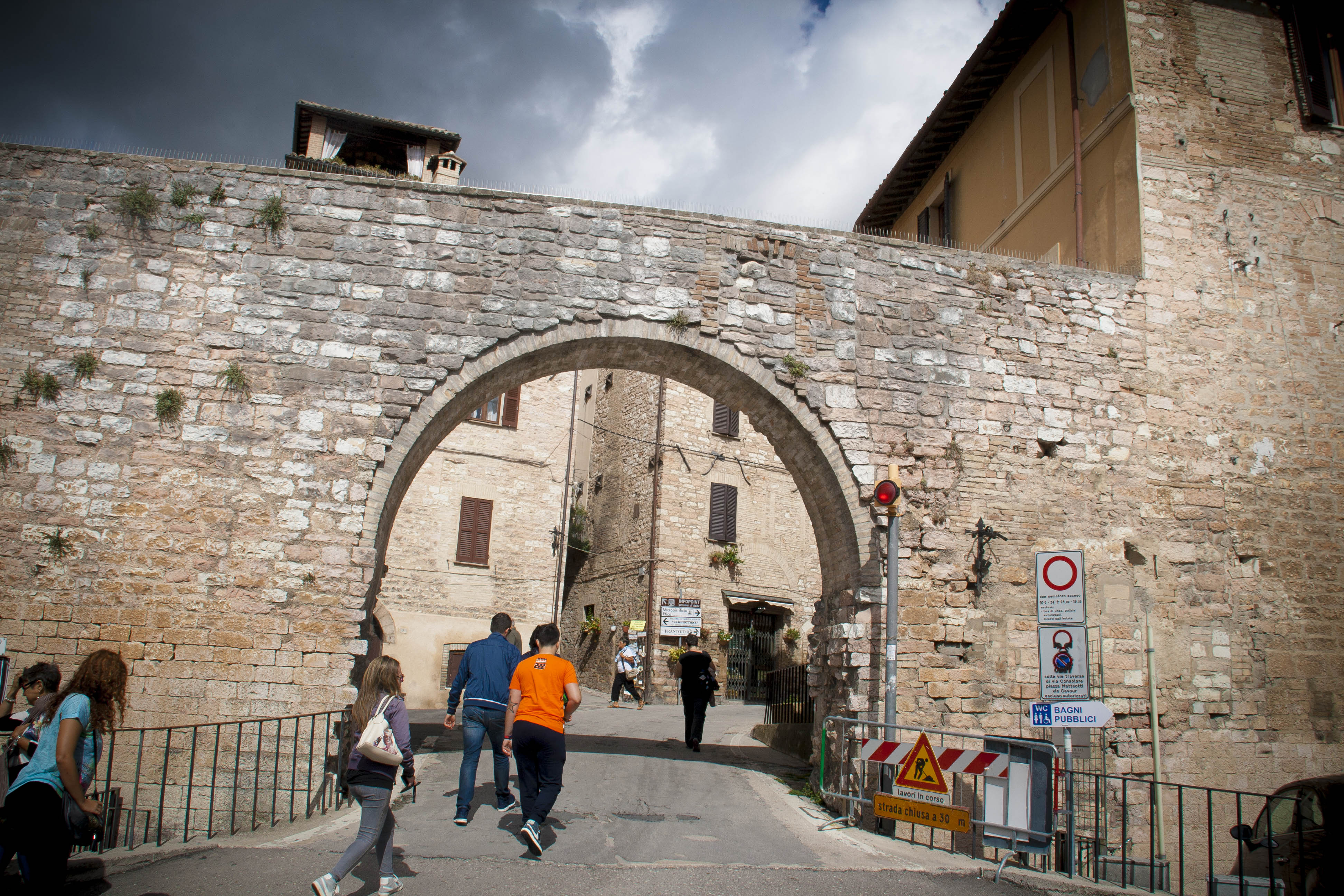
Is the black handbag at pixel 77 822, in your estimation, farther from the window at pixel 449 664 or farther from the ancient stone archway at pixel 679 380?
the window at pixel 449 664

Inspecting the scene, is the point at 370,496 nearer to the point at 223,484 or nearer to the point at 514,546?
the point at 223,484

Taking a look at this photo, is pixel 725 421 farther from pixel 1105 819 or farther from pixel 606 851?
pixel 606 851

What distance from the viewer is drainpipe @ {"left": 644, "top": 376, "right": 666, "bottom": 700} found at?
59.2 feet

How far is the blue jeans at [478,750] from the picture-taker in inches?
245

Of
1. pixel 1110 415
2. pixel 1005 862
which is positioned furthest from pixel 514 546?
pixel 1005 862

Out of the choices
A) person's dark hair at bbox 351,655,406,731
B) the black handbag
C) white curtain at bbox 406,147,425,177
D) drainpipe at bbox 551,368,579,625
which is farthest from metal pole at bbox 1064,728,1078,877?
white curtain at bbox 406,147,425,177

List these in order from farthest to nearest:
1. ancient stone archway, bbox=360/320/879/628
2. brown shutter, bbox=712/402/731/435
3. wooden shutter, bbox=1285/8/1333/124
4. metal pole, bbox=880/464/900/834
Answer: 1. brown shutter, bbox=712/402/731/435
2. wooden shutter, bbox=1285/8/1333/124
3. ancient stone archway, bbox=360/320/879/628
4. metal pole, bbox=880/464/900/834

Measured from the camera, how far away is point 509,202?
8711 mm

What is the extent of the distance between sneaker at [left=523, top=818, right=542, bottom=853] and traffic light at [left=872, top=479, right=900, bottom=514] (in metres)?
4.16

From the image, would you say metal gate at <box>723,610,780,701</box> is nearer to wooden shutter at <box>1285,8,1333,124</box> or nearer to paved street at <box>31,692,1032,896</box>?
paved street at <box>31,692,1032,896</box>

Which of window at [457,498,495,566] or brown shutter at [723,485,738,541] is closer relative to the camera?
window at [457,498,495,566]

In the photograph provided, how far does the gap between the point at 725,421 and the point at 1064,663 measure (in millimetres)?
14748

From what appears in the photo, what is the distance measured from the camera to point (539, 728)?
5441 millimetres

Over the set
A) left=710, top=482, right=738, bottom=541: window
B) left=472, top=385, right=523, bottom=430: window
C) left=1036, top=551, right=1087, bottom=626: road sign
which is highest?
left=472, top=385, right=523, bottom=430: window
